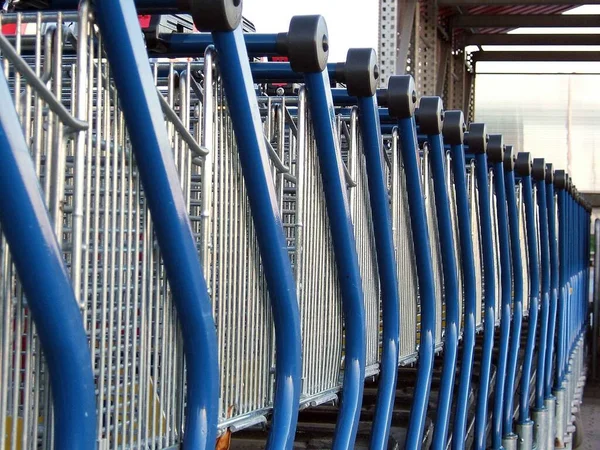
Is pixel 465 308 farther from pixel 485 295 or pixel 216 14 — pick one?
pixel 216 14

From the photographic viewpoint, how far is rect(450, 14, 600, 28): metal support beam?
1173cm

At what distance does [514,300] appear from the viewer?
5.23 m

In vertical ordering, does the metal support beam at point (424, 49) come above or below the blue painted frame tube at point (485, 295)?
above

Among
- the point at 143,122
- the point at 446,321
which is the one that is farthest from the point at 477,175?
the point at 143,122

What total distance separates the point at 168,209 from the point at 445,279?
2.12 m

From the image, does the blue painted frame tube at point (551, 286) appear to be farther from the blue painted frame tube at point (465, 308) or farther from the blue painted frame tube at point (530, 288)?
the blue painted frame tube at point (465, 308)

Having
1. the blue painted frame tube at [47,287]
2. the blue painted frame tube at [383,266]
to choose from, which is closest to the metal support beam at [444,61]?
the blue painted frame tube at [383,266]

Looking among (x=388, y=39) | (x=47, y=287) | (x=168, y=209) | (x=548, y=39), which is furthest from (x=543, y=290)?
(x=548, y=39)

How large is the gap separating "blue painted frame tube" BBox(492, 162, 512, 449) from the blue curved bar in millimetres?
1125

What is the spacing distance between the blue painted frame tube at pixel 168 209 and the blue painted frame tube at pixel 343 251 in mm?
759

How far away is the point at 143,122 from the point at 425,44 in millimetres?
7206

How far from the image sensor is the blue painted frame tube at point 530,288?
5.52 metres

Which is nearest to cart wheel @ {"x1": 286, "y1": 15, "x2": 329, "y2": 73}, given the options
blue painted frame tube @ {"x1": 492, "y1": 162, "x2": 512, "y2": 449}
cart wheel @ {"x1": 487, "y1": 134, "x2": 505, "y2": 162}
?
cart wheel @ {"x1": 487, "y1": 134, "x2": 505, "y2": 162}

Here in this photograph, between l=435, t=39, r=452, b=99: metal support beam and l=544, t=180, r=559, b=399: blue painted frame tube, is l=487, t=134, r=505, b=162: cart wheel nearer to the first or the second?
l=544, t=180, r=559, b=399: blue painted frame tube
